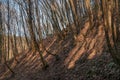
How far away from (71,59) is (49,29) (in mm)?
19873

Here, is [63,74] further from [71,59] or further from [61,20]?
[61,20]

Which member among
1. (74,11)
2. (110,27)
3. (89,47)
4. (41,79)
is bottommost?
(41,79)

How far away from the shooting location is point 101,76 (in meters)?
10.4

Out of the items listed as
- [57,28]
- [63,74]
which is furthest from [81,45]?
[57,28]

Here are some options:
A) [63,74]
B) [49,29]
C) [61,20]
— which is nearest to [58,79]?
[63,74]

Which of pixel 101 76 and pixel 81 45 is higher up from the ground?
pixel 81 45

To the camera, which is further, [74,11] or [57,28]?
[57,28]

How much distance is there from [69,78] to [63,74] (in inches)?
47.0

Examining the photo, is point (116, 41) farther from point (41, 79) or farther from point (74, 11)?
point (74, 11)

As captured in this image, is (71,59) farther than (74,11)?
No

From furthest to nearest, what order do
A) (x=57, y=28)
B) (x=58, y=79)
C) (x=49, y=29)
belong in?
1. (x=49, y=29)
2. (x=57, y=28)
3. (x=58, y=79)

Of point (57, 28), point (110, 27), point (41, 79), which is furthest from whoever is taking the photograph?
point (57, 28)

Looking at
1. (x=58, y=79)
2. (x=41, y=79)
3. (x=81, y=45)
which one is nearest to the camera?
(x=58, y=79)

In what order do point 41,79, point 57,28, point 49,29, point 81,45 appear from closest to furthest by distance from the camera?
point 41,79 → point 81,45 → point 57,28 → point 49,29
